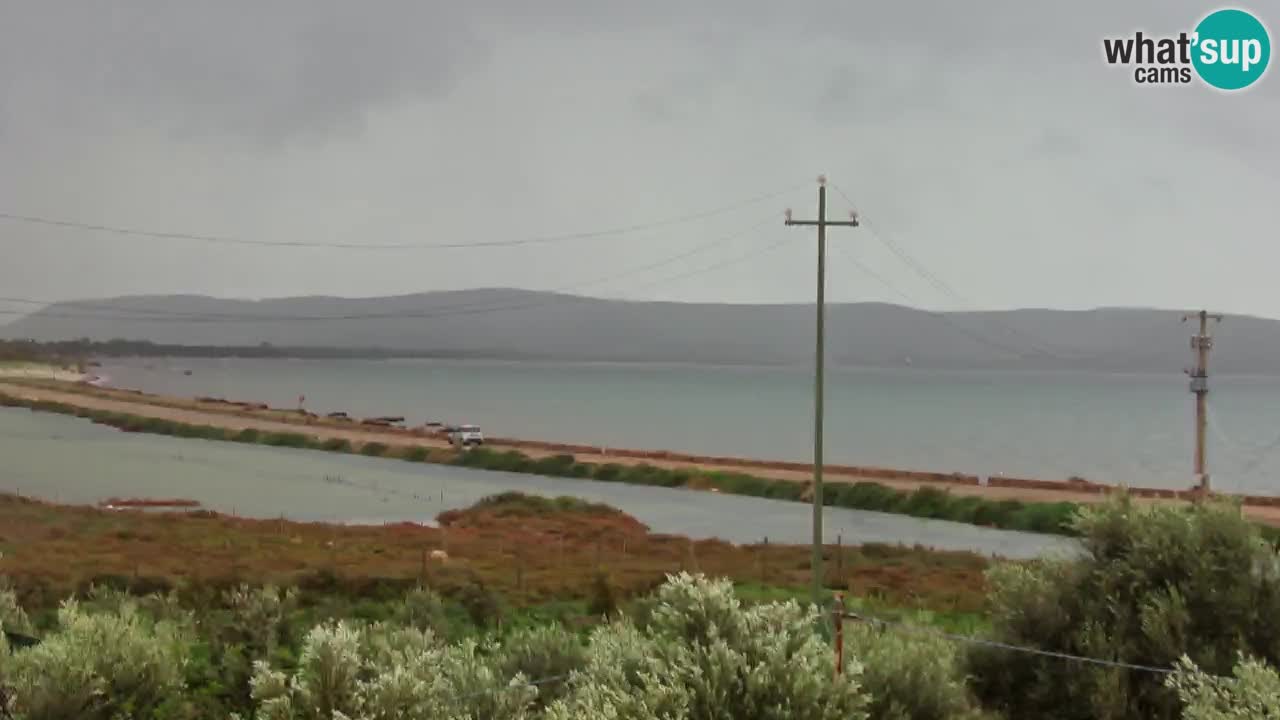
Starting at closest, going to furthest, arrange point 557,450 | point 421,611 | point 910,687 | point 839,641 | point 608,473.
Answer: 1. point 910,687
2. point 839,641
3. point 421,611
4. point 608,473
5. point 557,450

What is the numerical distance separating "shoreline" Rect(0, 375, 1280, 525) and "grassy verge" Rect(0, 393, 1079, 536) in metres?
1.30

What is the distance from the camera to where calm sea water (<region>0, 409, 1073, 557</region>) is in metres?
68.1

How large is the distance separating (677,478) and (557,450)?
87.7 ft

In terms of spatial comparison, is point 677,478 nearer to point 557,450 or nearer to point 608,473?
point 608,473

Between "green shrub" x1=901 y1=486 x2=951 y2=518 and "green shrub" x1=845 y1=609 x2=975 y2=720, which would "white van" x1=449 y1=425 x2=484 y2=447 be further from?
"green shrub" x1=845 y1=609 x2=975 y2=720

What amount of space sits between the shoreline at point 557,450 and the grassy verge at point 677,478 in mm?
1302

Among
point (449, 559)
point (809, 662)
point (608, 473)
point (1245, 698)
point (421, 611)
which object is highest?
point (809, 662)

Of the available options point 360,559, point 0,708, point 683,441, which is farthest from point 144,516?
point 683,441

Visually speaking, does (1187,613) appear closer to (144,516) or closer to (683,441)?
(144,516)

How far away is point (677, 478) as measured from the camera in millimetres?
94750

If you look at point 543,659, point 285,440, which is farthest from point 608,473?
point 543,659

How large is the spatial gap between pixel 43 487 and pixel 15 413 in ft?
193

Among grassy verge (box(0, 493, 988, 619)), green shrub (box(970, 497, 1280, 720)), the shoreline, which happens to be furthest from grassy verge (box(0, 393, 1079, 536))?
green shrub (box(970, 497, 1280, 720))

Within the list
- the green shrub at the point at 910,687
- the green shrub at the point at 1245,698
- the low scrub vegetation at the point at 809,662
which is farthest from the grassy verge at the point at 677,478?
A: the green shrub at the point at 1245,698
